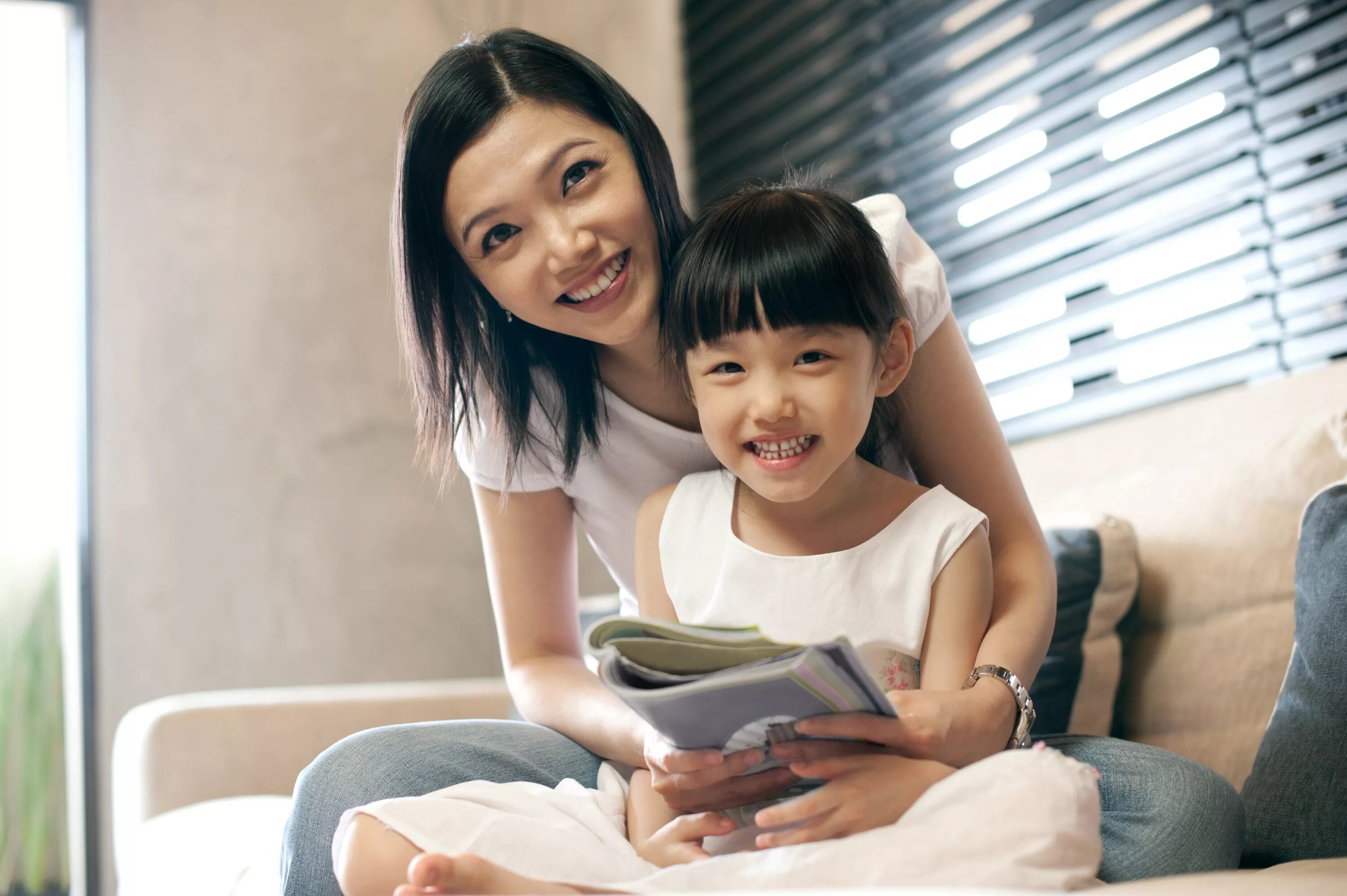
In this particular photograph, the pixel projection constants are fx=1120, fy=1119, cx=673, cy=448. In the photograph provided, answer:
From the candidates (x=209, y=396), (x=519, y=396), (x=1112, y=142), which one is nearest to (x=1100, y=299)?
(x=1112, y=142)

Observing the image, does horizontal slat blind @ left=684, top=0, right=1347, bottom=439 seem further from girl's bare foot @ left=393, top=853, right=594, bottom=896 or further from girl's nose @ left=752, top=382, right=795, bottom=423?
girl's bare foot @ left=393, top=853, right=594, bottom=896

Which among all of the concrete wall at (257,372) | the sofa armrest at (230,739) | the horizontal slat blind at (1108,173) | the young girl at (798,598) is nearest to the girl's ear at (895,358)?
the young girl at (798,598)

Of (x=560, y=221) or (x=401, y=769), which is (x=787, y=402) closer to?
(x=560, y=221)

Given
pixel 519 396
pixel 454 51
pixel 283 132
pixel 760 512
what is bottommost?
pixel 760 512

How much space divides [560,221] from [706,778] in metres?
0.65

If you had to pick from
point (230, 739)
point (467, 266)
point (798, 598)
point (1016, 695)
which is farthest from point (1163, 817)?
point (230, 739)

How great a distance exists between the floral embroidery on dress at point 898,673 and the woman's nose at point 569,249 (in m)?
0.54

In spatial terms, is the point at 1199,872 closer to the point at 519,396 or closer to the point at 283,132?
the point at 519,396

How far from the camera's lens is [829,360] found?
109cm

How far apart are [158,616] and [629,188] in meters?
2.11

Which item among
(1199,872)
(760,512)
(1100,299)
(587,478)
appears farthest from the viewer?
(1100,299)

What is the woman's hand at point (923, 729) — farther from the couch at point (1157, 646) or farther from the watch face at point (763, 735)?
the couch at point (1157, 646)

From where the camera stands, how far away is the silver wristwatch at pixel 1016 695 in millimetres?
1051

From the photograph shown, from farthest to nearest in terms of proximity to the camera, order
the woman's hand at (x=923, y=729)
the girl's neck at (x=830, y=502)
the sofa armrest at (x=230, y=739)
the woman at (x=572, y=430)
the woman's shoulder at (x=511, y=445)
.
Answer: the sofa armrest at (x=230, y=739) < the woman's shoulder at (x=511, y=445) < the girl's neck at (x=830, y=502) < the woman at (x=572, y=430) < the woman's hand at (x=923, y=729)
